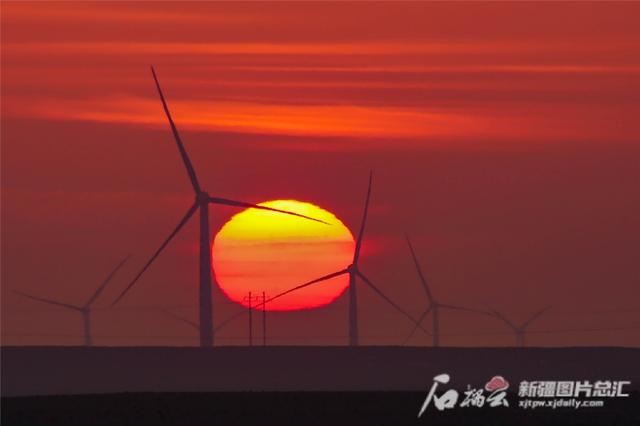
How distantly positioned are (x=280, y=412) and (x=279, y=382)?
49.2 m

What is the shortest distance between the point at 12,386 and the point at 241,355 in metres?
29.3

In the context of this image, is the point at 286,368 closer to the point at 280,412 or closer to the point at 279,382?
the point at 279,382

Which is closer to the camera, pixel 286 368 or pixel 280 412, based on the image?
pixel 280 412

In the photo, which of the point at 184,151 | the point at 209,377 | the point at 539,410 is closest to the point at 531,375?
the point at 209,377

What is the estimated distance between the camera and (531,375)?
437 feet

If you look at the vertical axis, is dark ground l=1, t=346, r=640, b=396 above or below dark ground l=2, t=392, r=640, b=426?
above

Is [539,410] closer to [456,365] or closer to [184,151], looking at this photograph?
[184,151]

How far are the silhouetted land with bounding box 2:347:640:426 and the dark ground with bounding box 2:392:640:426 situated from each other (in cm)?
7

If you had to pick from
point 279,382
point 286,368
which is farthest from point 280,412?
point 286,368

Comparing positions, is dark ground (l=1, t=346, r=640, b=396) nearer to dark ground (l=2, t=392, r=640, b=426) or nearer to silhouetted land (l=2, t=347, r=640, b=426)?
silhouetted land (l=2, t=347, r=640, b=426)

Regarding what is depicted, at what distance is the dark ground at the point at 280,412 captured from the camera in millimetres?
72938

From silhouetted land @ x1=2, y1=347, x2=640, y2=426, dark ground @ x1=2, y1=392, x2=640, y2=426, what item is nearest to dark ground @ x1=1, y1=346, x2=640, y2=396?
silhouetted land @ x1=2, y1=347, x2=640, y2=426

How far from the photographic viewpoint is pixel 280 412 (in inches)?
3068

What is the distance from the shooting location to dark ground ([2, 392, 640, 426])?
239 feet
